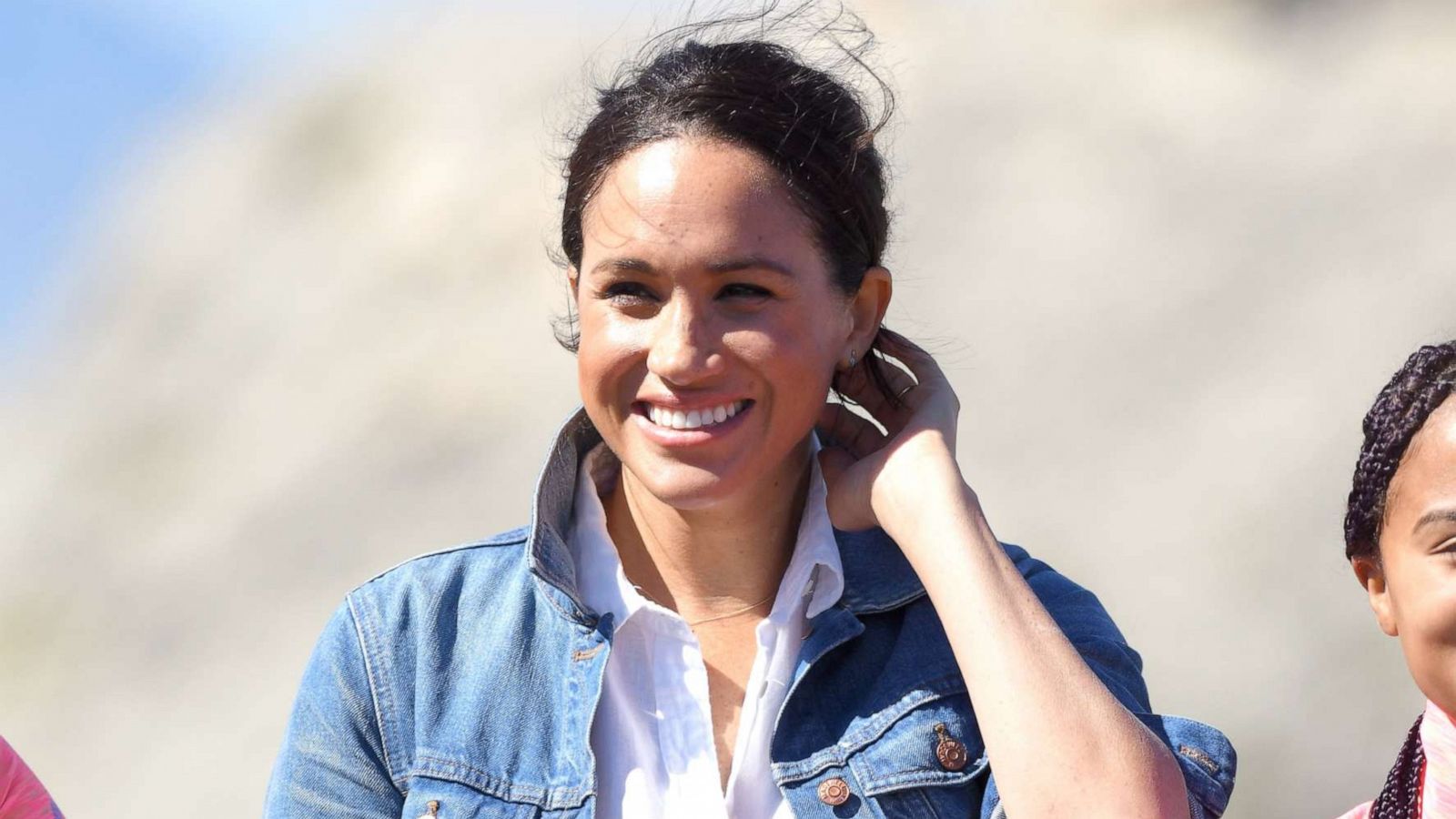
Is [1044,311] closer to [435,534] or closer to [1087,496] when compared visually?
[1087,496]

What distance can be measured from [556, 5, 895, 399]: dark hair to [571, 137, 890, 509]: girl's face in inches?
1.4

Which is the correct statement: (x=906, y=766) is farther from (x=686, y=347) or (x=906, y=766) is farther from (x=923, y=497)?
(x=686, y=347)

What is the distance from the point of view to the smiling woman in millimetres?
2514

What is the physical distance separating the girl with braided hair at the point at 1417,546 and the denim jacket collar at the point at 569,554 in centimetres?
73

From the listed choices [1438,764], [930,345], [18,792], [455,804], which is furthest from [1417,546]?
[930,345]

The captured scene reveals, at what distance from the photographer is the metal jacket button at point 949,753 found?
2.57m

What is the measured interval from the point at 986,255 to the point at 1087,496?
57.5 inches

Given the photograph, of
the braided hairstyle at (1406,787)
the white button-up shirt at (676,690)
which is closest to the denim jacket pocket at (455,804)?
A: the white button-up shirt at (676,690)

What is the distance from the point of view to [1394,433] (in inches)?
89.5

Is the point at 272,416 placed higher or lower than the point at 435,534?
higher

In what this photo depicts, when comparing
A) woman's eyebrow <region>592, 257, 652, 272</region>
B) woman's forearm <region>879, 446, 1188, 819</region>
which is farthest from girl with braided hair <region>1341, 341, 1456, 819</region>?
woman's eyebrow <region>592, 257, 652, 272</region>

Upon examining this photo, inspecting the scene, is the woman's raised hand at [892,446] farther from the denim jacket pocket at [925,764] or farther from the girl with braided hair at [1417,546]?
the girl with braided hair at [1417,546]

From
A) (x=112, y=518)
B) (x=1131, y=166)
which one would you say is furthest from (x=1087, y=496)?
(x=112, y=518)

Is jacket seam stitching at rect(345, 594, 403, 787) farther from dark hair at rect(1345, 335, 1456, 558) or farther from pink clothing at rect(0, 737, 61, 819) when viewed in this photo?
dark hair at rect(1345, 335, 1456, 558)
